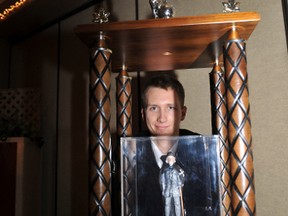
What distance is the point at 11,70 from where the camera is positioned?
2.04m

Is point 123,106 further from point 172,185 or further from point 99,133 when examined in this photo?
point 172,185

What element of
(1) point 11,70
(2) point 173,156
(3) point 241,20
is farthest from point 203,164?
(1) point 11,70

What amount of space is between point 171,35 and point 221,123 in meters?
0.36

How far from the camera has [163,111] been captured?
754 mm

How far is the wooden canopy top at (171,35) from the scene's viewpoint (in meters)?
0.67

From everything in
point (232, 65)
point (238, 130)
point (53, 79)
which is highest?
point (53, 79)

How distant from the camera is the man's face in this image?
0.75m

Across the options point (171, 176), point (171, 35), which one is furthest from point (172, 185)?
point (171, 35)

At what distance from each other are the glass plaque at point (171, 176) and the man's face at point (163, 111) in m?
0.15

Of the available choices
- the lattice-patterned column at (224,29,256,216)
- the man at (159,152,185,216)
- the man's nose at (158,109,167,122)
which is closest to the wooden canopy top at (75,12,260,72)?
the lattice-patterned column at (224,29,256,216)

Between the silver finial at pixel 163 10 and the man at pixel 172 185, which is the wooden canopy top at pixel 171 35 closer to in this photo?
the silver finial at pixel 163 10

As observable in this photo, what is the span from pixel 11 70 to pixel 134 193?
178 cm

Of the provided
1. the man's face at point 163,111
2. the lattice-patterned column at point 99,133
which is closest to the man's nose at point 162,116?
the man's face at point 163,111

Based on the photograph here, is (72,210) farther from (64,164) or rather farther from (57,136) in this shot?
(57,136)
